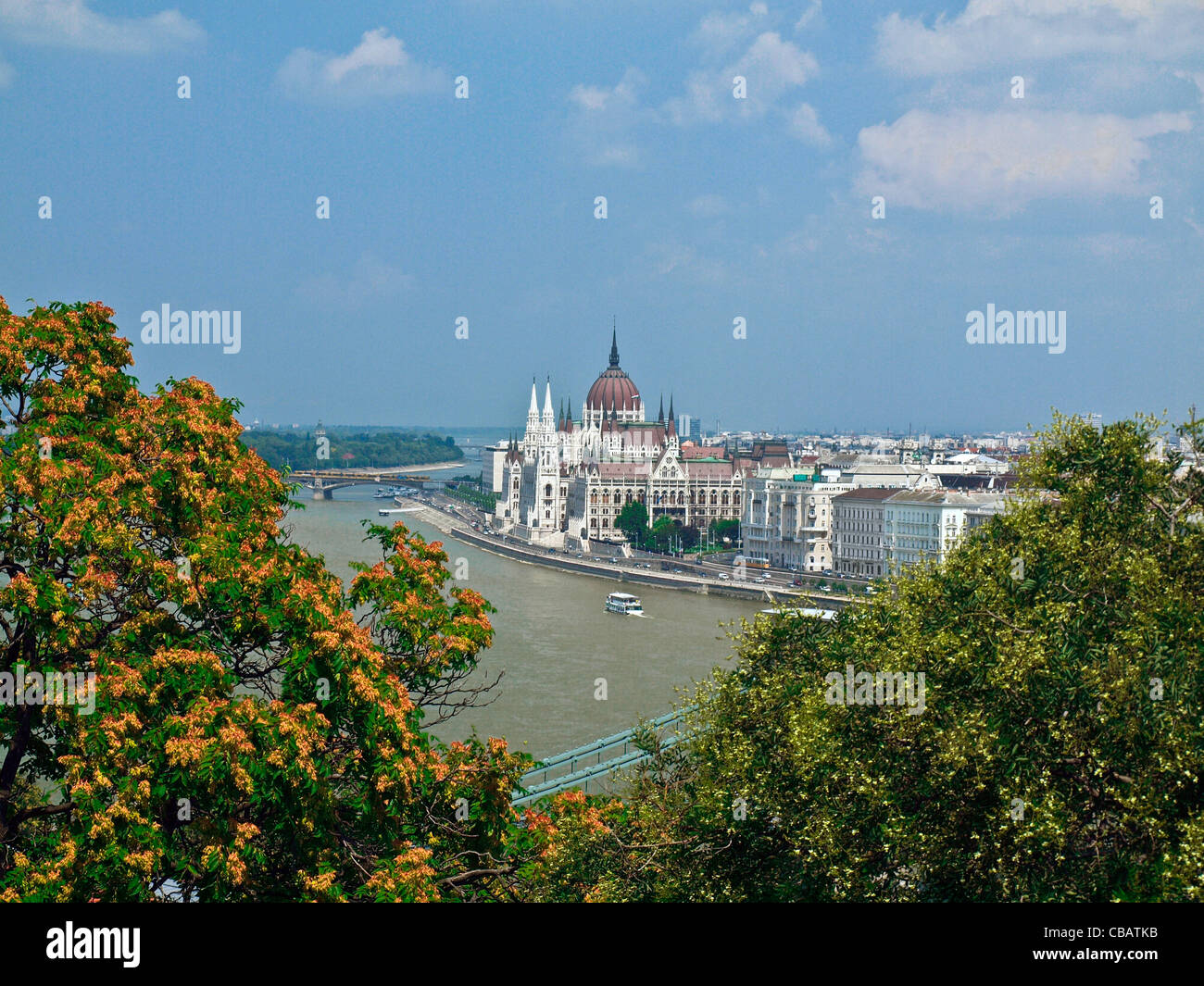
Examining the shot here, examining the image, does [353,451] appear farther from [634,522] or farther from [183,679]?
[183,679]

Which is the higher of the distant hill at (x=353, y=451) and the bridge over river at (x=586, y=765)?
the distant hill at (x=353, y=451)

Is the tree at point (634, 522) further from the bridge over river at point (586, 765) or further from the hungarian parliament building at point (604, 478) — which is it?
the bridge over river at point (586, 765)

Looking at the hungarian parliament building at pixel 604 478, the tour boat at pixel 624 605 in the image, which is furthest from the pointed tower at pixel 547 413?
the tour boat at pixel 624 605

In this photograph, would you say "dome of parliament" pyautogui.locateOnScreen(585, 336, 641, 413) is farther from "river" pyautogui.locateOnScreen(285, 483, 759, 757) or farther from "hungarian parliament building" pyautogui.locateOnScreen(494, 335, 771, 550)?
"river" pyautogui.locateOnScreen(285, 483, 759, 757)

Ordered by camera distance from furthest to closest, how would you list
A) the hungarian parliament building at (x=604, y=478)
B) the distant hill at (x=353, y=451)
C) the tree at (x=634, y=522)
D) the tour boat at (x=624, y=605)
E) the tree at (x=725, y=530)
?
the distant hill at (x=353, y=451) → the hungarian parliament building at (x=604, y=478) → the tree at (x=634, y=522) → the tree at (x=725, y=530) → the tour boat at (x=624, y=605)
